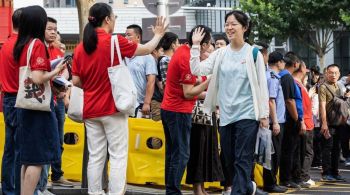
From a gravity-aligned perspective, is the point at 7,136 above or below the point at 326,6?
below

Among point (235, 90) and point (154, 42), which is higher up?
point (154, 42)

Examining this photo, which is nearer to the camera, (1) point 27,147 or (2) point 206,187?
(1) point 27,147

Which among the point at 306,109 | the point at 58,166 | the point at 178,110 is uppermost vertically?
the point at 178,110

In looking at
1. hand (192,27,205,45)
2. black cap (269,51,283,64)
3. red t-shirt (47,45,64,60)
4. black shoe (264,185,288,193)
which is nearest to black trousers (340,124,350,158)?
black cap (269,51,283,64)

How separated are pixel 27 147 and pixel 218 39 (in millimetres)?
4330

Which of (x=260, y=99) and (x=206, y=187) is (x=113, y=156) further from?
(x=206, y=187)

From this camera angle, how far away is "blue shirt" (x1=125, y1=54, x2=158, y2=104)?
38.6ft

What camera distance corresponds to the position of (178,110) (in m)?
10.0

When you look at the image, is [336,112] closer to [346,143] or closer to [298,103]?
[298,103]

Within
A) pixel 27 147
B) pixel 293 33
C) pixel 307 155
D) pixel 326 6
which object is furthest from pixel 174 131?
pixel 293 33

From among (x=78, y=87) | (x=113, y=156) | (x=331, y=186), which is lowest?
(x=331, y=186)

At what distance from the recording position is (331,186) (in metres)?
13.6

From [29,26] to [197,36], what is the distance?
192 cm

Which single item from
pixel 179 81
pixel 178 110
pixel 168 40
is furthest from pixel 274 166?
pixel 179 81
